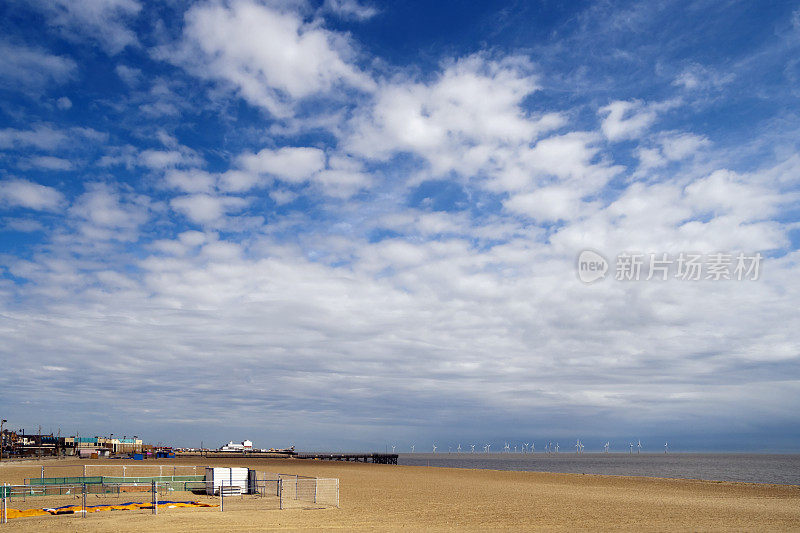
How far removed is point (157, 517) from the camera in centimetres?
2289

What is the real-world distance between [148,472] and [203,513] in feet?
108

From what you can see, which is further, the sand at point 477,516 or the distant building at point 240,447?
the distant building at point 240,447

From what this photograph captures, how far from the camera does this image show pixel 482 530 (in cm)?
2112

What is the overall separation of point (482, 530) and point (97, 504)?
1766 centimetres

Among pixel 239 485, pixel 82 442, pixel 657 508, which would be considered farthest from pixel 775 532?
pixel 82 442

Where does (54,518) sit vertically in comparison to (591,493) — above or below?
above

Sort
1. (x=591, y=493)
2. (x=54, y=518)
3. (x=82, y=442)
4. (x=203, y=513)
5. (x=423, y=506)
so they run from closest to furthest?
(x=54, y=518) → (x=203, y=513) → (x=423, y=506) → (x=591, y=493) → (x=82, y=442)

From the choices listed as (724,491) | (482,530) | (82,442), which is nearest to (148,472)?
(482,530)

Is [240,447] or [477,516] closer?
[477,516]

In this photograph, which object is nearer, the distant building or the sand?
the sand

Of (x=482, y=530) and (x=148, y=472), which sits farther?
(x=148, y=472)

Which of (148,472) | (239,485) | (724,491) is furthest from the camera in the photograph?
(148,472)

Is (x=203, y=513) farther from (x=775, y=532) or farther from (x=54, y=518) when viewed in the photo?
(x=775, y=532)

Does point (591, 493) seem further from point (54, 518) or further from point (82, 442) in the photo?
point (82, 442)
